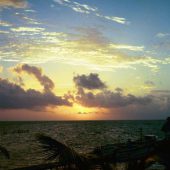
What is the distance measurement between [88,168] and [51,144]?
1207 mm

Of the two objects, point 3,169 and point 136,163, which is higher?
point 136,163

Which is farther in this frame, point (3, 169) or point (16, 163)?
point (16, 163)

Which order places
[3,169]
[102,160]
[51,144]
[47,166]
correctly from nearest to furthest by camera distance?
1. [51,144]
2. [102,160]
3. [47,166]
4. [3,169]

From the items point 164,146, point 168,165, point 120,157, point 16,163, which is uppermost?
point 164,146

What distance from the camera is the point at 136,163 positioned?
795 centimetres

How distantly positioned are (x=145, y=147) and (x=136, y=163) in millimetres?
17770

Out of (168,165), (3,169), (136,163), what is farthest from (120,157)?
(3,169)

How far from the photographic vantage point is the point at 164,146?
7953mm

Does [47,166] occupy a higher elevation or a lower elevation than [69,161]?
lower

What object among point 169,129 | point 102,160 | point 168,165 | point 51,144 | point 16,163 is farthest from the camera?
point 16,163

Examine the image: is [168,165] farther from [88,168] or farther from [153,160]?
[88,168]

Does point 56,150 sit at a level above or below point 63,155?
above

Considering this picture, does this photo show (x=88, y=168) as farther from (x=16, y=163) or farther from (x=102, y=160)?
(x=16, y=163)

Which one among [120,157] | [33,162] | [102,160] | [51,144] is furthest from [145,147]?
[33,162]
